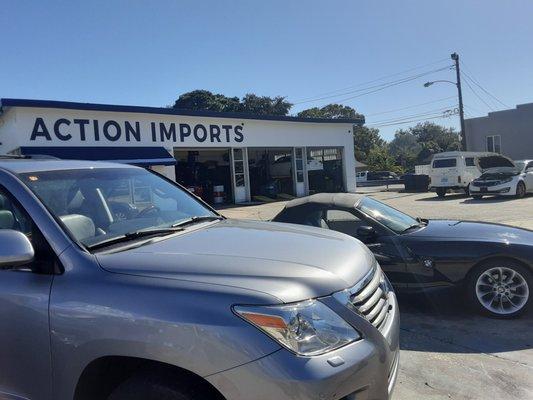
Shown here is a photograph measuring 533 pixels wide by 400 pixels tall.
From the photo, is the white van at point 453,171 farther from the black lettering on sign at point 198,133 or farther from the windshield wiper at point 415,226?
the windshield wiper at point 415,226

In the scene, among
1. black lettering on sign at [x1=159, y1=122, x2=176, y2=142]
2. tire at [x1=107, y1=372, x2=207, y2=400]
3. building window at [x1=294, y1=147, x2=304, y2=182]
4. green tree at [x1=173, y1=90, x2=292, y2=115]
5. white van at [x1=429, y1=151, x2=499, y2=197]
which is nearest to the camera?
tire at [x1=107, y1=372, x2=207, y2=400]

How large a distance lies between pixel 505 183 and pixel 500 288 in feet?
53.4

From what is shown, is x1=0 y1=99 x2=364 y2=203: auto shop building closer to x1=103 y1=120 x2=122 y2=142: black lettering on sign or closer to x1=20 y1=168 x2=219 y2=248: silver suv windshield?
x1=103 y1=120 x2=122 y2=142: black lettering on sign

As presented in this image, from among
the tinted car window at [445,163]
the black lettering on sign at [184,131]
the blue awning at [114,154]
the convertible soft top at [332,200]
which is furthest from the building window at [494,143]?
the convertible soft top at [332,200]

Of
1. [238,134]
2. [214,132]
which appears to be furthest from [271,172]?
[214,132]

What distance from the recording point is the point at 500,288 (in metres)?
5.10

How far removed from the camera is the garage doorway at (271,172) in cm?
2693

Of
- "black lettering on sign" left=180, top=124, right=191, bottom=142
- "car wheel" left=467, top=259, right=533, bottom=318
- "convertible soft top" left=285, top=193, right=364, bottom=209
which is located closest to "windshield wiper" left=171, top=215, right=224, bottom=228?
"convertible soft top" left=285, top=193, right=364, bottom=209

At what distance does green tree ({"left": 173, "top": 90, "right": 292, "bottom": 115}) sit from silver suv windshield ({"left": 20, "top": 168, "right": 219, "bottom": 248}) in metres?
61.9

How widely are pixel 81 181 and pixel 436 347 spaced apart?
3.45 m

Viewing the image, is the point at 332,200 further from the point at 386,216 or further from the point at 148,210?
the point at 148,210

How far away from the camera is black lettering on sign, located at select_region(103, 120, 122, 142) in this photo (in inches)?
769

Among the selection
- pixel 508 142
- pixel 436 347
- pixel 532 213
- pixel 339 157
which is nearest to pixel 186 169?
pixel 339 157

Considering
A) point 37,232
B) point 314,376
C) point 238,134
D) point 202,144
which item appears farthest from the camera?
point 238,134
